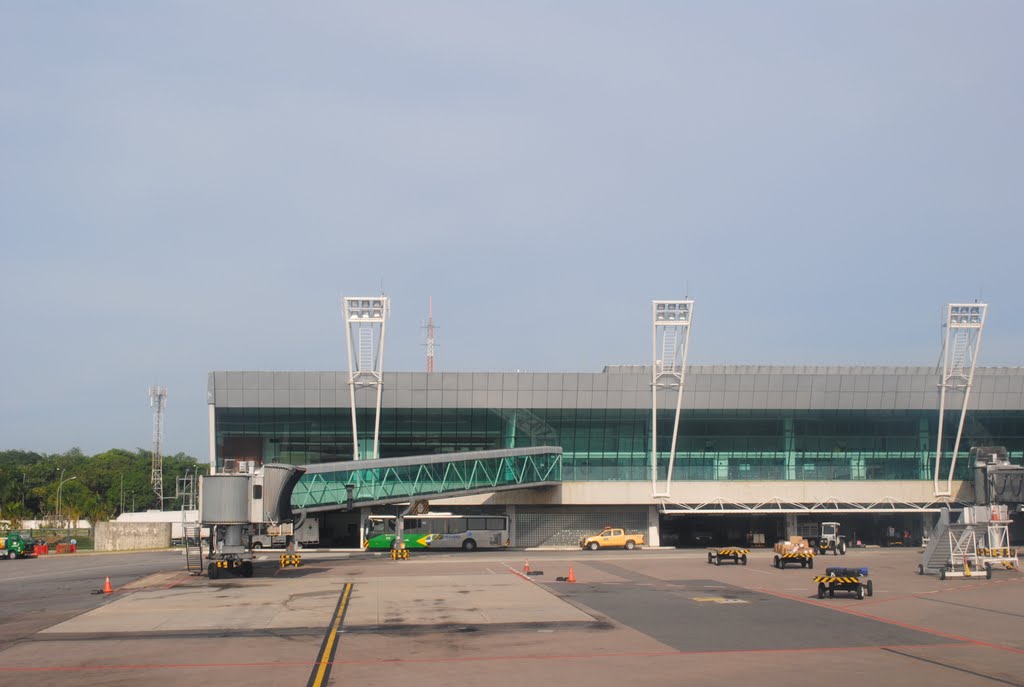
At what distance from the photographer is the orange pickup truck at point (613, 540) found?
8538 cm

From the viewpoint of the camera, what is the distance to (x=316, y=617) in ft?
105

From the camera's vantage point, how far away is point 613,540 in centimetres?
8575

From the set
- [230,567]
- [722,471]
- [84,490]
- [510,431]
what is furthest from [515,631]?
[84,490]

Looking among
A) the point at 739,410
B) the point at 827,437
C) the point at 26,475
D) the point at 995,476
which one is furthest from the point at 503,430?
the point at 26,475

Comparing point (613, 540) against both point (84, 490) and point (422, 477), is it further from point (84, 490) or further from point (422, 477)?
point (84, 490)

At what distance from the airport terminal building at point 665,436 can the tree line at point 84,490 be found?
71912 millimetres

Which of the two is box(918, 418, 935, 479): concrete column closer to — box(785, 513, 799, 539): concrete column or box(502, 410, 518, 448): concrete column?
box(785, 513, 799, 539): concrete column

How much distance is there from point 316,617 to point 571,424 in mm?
63536

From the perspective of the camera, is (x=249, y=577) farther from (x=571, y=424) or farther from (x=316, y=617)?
(x=571, y=424)

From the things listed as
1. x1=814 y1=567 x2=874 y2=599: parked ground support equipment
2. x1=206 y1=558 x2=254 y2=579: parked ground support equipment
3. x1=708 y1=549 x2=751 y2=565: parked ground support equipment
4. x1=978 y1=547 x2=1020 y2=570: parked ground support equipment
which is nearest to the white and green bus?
x1=708 y1=549 x2=751 y2=565: parked ground support equipment

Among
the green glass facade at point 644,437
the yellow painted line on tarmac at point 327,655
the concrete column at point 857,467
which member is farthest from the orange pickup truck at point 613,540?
the yellow painted line on tarmac at point 327,655

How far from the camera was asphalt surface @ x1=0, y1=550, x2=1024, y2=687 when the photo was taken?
2172 centimetres

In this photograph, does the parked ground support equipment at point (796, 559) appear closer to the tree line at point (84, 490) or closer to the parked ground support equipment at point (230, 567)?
the parked ground support equipment at point (230, 567)

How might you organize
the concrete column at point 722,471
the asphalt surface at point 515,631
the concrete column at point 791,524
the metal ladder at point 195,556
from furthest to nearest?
the concrete column at point 791,524 < the concrete column at point 722,471 < the metal ladder at point 195,556 < the asphalt surface at point 515,631
